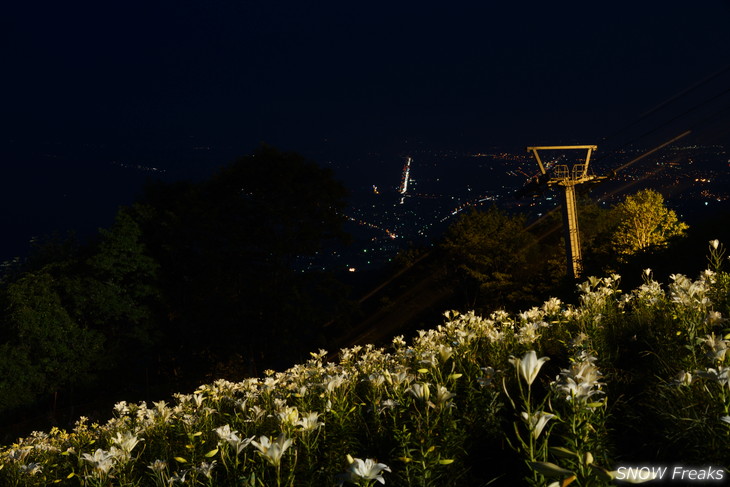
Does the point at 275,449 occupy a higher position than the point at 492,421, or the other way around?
the point at 275,449

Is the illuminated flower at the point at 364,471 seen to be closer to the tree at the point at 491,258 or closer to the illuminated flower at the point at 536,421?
the illuminated flower at the point at 536,421

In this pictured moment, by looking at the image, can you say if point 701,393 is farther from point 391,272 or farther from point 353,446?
point 391,272

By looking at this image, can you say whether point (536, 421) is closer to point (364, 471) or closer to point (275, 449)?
point (364, 471)

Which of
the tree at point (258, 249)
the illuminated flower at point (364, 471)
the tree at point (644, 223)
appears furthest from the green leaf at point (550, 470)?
the tree at point (644, 223)

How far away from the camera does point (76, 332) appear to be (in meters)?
21.5

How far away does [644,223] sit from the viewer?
33469mm

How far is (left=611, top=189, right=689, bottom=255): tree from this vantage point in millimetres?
33000

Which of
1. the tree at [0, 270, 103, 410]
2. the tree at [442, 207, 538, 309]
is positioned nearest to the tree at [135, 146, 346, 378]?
the tree at [0, 270, 103, 410]

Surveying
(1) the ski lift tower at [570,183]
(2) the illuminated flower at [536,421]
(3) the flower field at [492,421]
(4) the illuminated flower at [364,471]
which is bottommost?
(1) the ski lift tower at [570,183]

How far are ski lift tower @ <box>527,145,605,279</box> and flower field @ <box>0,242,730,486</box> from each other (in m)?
23.3

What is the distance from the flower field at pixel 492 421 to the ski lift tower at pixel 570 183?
2328cm

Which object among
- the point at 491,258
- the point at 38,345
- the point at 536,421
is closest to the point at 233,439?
the point at 536,421

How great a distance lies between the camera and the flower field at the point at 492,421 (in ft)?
7.55

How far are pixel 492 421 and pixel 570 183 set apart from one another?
2743cm
